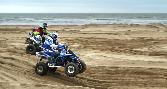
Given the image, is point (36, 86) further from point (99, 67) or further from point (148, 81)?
point (99, 67)

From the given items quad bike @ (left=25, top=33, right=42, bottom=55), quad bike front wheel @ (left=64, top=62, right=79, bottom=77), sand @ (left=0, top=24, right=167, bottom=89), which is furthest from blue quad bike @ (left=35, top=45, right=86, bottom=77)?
quad bike @ (left=25, top=33, right=42, bottom=55)

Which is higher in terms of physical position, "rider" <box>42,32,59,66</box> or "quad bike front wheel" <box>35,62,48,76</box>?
"rider" <box>42,32,59,66</box>

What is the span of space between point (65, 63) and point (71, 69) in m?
0.50

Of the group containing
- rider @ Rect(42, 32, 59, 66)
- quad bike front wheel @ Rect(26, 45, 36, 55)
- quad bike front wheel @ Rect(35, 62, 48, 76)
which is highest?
rider @ Rect(42, 32, 59, 66)

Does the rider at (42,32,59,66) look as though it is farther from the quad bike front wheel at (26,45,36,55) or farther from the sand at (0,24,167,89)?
the quad bike front wheel at (26,45,36,55)

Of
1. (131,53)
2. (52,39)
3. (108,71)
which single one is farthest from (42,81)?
(131,53)

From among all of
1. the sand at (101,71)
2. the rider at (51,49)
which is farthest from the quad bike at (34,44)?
the rider at (51,49)

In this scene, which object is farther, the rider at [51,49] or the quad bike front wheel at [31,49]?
the quad bike front wheel at [31,49]

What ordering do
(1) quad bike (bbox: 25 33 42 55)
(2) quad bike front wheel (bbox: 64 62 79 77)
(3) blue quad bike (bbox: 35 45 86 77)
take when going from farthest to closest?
1. (1) quad bike (bbox: 25 33 42 55)
2. (3) blue quad bike (bbox: 35 45 86 77)
3. (2) quad bike front wheel (bbox: 64 62 79 77)

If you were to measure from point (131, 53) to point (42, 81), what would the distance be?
7.67 m

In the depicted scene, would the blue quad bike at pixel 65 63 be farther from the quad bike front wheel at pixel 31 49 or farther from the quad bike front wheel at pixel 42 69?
the quad bike front wheel at pixel 31 49

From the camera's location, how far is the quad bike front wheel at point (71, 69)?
11.8 m

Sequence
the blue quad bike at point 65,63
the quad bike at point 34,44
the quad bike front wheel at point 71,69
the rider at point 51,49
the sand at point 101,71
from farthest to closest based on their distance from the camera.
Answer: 1. the quad bike at point 34,44
2. the rider at point 51,49
3. the blue quad bike at point 65,63
4. the quad bike front wheel at point 71,69
5. the sand at point 101,71

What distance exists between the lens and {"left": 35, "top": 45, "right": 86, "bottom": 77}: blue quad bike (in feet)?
39.2
